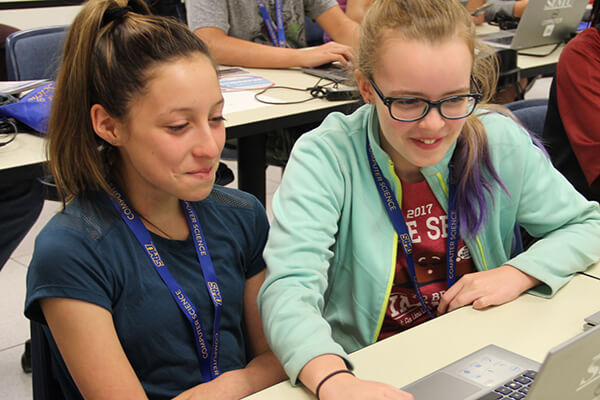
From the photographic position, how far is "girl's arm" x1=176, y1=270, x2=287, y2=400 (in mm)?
1007

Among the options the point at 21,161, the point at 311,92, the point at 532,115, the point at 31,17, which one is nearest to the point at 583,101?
the point at 532,115

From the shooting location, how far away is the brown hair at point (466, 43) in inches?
43.1

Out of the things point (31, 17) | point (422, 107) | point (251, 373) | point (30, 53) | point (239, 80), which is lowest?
point (31, 17)

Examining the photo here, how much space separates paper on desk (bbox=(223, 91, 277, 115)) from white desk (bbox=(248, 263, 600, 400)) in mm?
1062

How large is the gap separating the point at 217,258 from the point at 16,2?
2675 millimetres

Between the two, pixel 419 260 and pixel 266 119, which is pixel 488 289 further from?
pixel 266 119

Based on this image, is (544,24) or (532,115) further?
(544,24)

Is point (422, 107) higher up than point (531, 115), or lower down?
higher up

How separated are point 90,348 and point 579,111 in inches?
61.7

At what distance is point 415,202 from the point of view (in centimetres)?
122

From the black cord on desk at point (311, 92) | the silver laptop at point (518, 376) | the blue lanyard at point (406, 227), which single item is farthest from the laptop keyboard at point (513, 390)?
the black cord on desk at point (311, 92)

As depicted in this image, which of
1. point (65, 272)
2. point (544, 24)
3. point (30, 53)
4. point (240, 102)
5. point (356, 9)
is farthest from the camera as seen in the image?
point (356, 9)

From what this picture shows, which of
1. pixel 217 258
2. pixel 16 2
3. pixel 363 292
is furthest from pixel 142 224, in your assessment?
pixel 16 2

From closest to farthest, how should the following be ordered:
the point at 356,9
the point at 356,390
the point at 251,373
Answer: the point at 356,390, the point at 251,373, the point at 356,9
